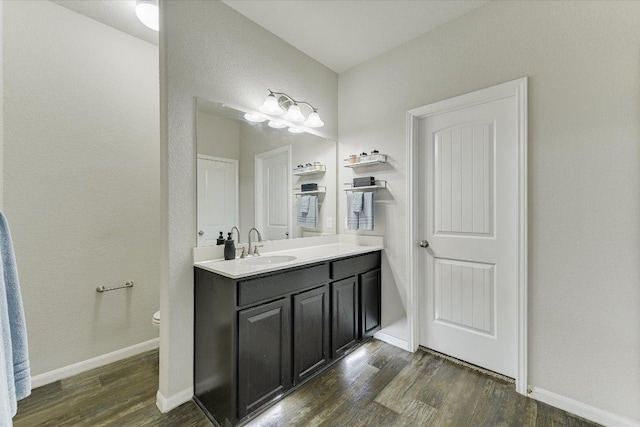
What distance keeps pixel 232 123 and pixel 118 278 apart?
163 centimetres

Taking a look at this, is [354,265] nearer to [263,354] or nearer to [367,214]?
[367,214]

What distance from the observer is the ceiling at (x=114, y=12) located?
200 cm

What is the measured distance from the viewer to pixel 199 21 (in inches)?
74.1

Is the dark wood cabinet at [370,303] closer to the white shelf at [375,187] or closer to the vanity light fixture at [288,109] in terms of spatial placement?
the white shelf at [375,187]

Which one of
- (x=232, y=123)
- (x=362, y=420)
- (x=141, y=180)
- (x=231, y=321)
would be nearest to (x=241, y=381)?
(x=231, y=321)

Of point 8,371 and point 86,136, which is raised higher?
point 86,136

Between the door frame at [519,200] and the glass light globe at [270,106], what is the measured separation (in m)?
1.16

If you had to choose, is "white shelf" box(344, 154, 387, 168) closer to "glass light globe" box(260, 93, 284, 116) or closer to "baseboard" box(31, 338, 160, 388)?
"glass light globe" box(260, 93, 284, 116)

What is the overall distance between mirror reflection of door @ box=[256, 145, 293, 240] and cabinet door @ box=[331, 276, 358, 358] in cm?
70

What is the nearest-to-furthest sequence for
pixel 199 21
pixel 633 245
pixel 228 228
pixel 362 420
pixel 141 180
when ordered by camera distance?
1. pixel 633 245
2. pixel 362 420
3. pixel 199 21
4. pixel 228 228
5. pixel 141 180

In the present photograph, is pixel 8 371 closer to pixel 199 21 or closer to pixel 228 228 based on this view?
pixel 228 228

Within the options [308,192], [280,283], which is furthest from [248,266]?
[308,192]

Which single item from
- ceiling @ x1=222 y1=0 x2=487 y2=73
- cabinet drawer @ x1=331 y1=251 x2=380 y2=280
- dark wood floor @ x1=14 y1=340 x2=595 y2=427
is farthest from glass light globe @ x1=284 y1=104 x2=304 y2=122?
dark wood floor @ x1=14 y1=340 x2=595 y2=427

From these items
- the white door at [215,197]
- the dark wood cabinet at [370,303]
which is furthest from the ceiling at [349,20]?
the dark wood cabinet at [370,303]
